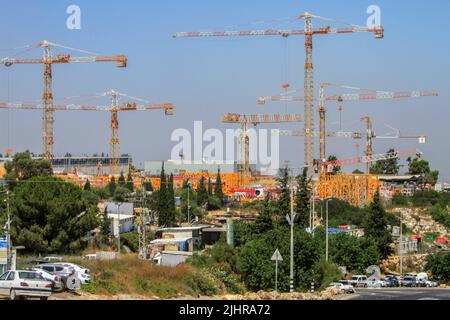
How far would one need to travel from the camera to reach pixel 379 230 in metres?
51.4

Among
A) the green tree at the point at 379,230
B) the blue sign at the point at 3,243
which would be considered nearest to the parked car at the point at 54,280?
the blue sign at the point at 3,243

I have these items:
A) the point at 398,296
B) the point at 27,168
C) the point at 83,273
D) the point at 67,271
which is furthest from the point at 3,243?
the point at 27,168

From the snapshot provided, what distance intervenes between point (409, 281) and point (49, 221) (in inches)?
641

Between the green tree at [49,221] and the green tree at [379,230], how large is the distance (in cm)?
1694

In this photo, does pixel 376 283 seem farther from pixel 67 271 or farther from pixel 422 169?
pixel 422 169

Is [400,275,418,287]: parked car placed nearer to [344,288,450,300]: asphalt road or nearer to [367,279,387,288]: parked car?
[367,279,387,288]: parked car

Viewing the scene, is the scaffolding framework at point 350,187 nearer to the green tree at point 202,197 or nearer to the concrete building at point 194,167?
the green tree at point 202,197

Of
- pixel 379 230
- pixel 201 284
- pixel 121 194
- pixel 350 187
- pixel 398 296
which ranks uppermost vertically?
pixel 121 194

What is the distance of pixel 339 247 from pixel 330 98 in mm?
66567

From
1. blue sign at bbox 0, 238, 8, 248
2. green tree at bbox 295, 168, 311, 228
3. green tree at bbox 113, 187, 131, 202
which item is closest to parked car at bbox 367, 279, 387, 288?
green tree at bbox 295, 168, 311, 228

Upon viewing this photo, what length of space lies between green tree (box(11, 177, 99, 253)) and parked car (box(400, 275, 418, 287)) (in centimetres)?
1473

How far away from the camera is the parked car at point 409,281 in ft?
121

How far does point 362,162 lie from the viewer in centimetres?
11500
